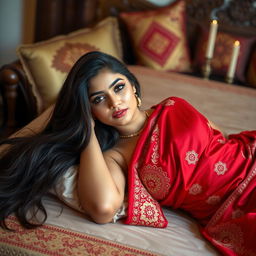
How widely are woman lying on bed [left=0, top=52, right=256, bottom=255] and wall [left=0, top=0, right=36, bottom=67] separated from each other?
7.39 feet

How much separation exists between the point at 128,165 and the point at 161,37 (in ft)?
5.81

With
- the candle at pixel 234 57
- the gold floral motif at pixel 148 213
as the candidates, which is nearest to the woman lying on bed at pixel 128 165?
the gold floral motif at pixel 148 213

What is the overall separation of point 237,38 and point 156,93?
0.93m

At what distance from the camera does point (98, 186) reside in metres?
1.31

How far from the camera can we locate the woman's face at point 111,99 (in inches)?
54.2

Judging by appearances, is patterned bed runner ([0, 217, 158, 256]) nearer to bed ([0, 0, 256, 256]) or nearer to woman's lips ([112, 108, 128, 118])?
bed ([0, 0, 256, 256])

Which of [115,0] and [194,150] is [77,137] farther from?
[115,0]

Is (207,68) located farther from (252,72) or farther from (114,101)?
(114,101)

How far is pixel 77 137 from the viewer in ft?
4.68

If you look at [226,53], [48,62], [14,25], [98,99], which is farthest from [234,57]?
[14,25]

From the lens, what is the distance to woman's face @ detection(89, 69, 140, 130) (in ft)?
4.52

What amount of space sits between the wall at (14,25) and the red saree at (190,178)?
7.89 ft

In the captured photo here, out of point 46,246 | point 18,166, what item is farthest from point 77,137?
point 46,246

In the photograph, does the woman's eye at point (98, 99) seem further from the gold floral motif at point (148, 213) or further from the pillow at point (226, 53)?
the pillow at point (226, 53)
